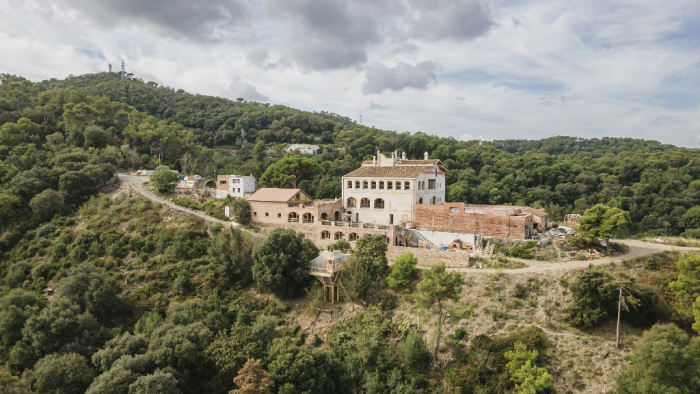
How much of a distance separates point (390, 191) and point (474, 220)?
25.8 feet

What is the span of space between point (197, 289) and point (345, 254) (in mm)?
Result: 11421

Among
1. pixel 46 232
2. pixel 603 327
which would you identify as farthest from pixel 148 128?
pixel 603 327

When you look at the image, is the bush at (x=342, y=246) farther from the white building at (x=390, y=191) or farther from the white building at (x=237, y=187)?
the white building at (x=237, y=187)

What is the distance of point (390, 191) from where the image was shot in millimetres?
36438

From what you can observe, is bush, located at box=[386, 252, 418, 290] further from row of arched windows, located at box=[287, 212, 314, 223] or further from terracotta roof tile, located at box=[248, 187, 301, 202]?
terracotta roof tile, located at box=[248, 187, 301, 202]

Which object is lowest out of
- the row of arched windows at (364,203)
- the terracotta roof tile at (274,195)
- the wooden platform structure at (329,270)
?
the wooden platform structure at (329,270)

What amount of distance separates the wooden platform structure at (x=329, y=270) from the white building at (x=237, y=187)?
16.6 m

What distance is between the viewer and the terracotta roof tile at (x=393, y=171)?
1423 inches

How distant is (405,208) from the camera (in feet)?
117

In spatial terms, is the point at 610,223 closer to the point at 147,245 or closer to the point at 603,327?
the point at 603,327

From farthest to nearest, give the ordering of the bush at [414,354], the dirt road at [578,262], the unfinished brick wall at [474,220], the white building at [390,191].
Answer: the white building at [390,191]
the unfinished brick wall at [474,220]
the dirt road at [578,262]
the bush at [414,354]

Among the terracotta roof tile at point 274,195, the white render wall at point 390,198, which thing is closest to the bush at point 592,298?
the white render wall at point 390,198

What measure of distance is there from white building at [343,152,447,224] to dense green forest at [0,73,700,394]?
835 cm

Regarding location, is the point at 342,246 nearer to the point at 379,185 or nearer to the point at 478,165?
the point at 379,185
